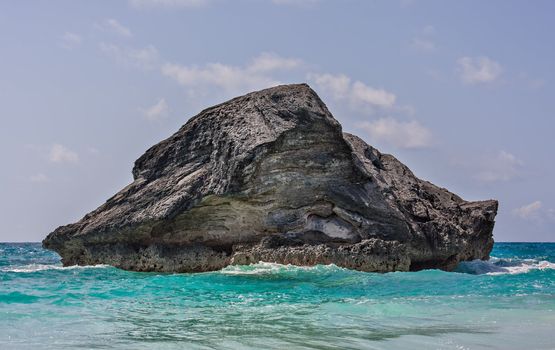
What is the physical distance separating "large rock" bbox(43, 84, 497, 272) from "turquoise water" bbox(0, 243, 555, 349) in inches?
42.9

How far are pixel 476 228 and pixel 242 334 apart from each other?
60.2 ft

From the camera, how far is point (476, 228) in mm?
26844

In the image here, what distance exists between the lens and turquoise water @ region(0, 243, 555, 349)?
10195mm

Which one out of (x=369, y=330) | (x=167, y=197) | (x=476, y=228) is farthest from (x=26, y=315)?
(x=476, y=228)

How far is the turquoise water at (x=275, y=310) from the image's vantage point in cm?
1020

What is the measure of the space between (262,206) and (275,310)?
8292 millimetres

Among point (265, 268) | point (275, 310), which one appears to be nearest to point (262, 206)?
point (265, 268)

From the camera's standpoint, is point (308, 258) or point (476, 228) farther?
point (476, 228)

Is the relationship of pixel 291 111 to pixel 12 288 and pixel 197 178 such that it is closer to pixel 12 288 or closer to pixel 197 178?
pixel 197 178

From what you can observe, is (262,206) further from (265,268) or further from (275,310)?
(275,310)

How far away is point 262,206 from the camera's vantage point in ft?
71.7

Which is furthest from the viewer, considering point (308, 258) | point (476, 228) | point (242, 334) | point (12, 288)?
point (476, 228)

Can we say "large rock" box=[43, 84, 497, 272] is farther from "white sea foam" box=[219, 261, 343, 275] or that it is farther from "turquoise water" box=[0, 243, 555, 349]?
"turquoise water" box=[0, 243, 555, 349]

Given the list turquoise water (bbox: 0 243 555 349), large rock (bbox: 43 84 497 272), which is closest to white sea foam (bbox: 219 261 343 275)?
turquoise water (bbox: 0 243 555 349)
